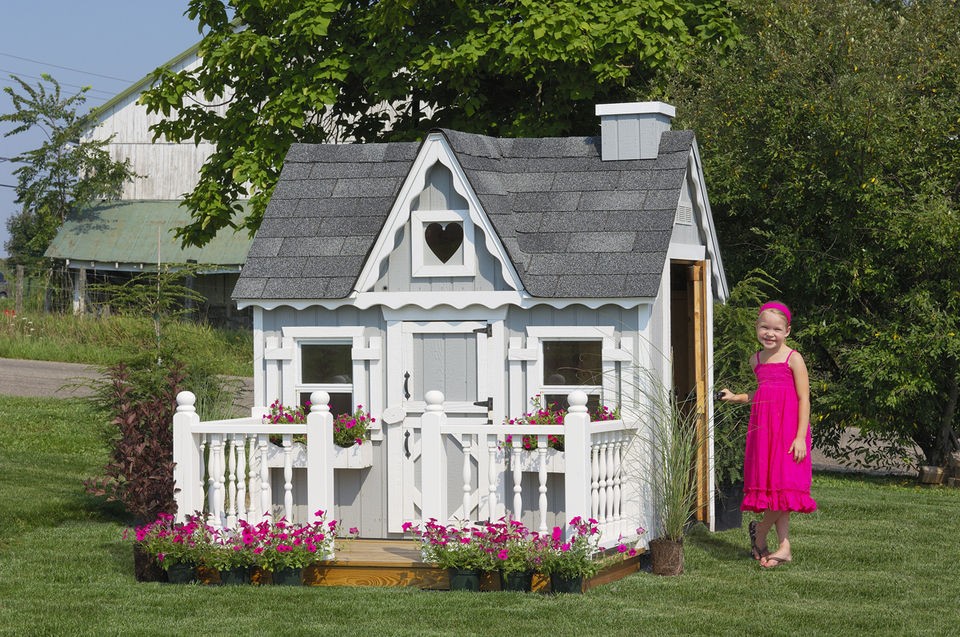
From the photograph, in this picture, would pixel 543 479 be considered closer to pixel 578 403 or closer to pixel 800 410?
pixel 578 403

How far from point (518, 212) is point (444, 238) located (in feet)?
2.06

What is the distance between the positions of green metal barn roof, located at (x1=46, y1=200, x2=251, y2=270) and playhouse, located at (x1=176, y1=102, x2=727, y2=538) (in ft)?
79.1

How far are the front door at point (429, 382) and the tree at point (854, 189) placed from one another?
7.51 meters

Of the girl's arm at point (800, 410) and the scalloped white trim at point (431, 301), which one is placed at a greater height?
the scalloped white trim at point (431, 301)

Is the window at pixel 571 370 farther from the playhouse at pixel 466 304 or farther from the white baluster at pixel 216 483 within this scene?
the white baluster at pixel 216 483

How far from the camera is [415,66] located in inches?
752

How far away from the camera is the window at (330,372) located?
34.9ft

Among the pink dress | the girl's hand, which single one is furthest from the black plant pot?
the girl's hand

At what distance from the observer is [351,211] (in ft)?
35.7

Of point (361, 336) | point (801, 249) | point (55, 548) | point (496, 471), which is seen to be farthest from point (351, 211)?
point (801, 249)

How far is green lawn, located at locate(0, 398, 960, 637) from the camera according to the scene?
797 centimetres

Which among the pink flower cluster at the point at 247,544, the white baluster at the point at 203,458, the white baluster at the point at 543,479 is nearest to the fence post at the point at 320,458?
the pink flower cluster at the point at 247,544

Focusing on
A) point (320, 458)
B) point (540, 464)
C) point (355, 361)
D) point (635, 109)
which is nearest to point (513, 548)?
point (540, 464)

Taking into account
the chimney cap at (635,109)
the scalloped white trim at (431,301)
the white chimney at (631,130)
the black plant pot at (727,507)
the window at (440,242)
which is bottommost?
the black plant pot at (727,507)
